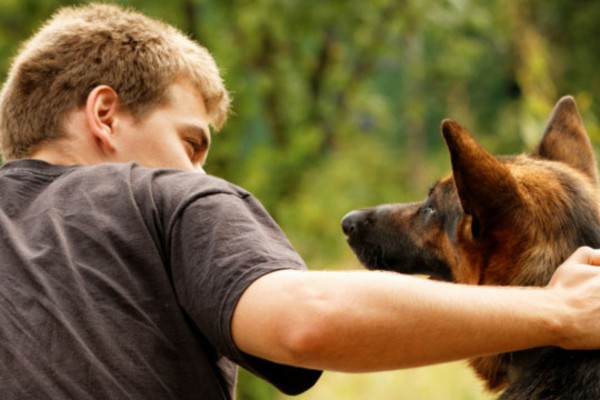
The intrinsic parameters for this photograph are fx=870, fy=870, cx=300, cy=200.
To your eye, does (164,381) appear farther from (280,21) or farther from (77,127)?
(280,21)

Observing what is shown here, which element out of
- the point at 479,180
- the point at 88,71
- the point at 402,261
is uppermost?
the point at 88,71

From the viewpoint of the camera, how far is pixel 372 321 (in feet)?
5.84

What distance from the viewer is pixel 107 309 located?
6.82 feet

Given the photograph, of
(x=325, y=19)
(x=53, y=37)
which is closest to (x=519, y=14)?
(x=325, y=19)

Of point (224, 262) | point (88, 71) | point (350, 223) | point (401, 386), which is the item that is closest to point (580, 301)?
point (224, 262)

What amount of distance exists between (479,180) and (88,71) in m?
1.24

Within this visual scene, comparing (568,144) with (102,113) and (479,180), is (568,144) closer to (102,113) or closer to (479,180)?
(479,180)

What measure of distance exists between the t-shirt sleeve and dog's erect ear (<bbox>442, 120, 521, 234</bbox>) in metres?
0.59

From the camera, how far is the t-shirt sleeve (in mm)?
1875

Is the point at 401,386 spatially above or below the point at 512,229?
below

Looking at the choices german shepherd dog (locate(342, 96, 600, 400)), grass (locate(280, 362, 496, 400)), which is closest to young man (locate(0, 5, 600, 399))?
german shepherd dog (locate(342, 96, 600, 400))

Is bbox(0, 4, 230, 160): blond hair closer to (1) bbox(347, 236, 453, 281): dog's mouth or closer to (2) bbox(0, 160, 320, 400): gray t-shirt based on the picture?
(2) bbox(0, 160, 320, 400): gray t-shirt

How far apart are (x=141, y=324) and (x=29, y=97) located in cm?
102

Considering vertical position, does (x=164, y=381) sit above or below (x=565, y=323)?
below
